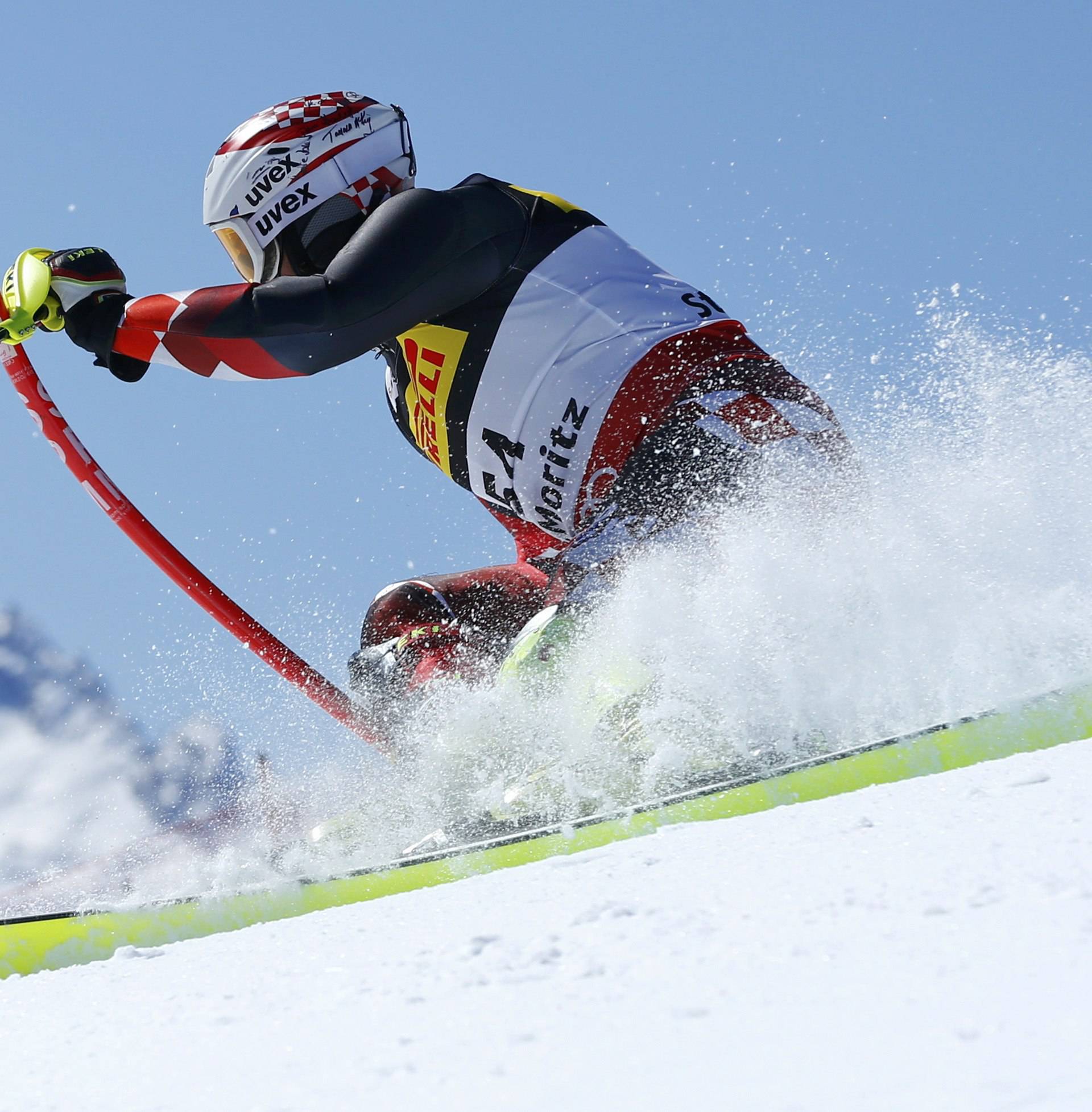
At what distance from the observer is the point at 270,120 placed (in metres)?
2.62

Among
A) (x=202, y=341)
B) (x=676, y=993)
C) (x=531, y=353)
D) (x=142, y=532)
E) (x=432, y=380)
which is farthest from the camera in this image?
(x=142, y=532)

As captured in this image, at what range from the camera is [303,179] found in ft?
8.39

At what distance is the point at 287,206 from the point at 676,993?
2102 millimetres

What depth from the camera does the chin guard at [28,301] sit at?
2482mm

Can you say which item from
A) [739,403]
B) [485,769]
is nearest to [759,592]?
[739,403]

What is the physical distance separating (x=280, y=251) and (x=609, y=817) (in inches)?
59.0

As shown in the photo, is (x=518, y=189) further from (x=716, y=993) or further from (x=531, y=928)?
(x=716, y=993)

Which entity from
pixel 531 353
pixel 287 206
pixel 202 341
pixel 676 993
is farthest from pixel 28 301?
pixel 676 993

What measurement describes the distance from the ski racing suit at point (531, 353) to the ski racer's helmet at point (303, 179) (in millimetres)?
263

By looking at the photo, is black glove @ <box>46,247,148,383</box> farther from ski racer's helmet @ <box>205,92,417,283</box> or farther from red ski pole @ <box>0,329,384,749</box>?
red ski pole @ <box>0,329,384,749</box>

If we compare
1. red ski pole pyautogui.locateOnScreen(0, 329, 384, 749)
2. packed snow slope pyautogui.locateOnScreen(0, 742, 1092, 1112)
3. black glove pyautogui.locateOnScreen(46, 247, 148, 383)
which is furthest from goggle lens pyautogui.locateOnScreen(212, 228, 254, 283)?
packed snow slope pyautogui.locateOnScreen(0, 742, 1092, 1112)

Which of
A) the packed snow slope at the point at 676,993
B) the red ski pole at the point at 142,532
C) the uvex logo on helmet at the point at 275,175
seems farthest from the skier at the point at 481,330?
the packed snow slope at the point at 676,993

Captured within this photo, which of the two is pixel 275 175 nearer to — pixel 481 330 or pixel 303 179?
pixel 303 179

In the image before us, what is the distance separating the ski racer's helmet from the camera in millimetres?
2568
